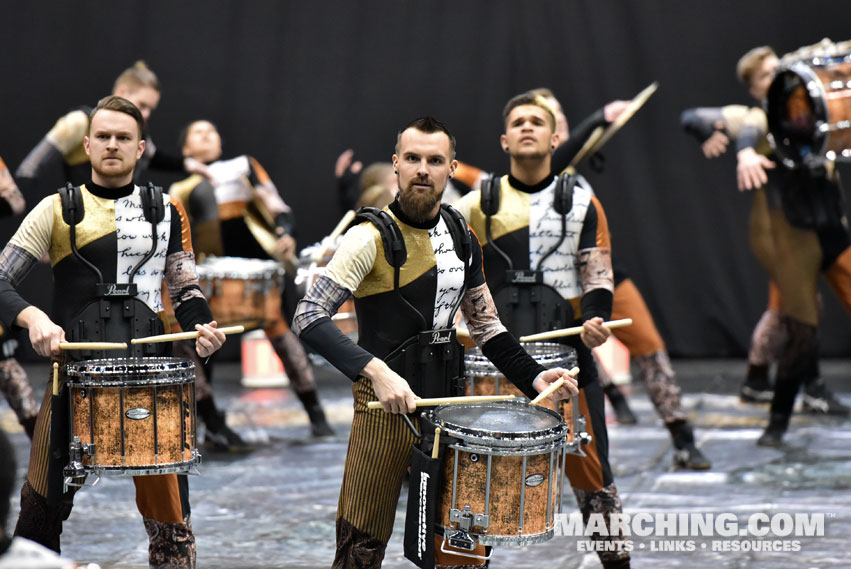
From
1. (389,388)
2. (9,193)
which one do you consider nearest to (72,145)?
(9,193)

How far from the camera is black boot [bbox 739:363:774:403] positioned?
782cm

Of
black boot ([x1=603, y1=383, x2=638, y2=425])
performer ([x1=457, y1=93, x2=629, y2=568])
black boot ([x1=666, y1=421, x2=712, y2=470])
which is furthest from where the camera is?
black boot ([x1=603, y1=383, x2=638, y2=425])

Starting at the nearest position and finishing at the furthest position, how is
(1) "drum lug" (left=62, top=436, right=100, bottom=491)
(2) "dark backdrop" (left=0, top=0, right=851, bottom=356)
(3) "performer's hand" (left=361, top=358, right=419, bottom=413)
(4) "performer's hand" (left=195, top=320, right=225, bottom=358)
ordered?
(3) "performer's hand" (left=361, top=358, right=419, bottom=413) → (1) "drum lug" (left=62, top=436, right=100, bottom=491) → (4) "performer's hand" (left=195, top=320, right=225, bottom=358) → (2) "dark backdrop" (left=0, top=0, right=851, bottom=356)

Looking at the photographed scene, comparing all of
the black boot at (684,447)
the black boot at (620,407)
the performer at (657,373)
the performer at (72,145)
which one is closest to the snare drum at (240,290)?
the performer at (72,145)

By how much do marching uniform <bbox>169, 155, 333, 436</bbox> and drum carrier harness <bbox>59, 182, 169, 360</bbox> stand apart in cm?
306

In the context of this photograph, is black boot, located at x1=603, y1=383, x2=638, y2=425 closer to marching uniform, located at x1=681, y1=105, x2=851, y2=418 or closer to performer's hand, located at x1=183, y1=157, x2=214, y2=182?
marching uniform, located at x1=681, y1=105, x2=851, y2=418

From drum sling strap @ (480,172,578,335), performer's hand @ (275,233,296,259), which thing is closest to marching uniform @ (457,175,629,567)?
drum sling strap @ (480,172,578,335)

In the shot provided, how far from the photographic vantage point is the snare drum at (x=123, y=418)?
12.0 ft

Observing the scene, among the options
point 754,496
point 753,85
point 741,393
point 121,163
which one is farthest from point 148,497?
point 741,393

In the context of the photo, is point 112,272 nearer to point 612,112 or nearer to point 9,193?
point 9,193

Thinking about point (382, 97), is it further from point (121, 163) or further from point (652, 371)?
point (121, 163)

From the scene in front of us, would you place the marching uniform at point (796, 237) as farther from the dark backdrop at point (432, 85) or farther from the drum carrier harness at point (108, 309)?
the drum carrier harness at point (108, 309)

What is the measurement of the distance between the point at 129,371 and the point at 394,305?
83 cm

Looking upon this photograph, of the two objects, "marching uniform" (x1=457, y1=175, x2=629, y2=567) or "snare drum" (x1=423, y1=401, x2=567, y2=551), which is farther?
"marching uniform" (x1=457, y1=175, x2=629, y2=567)
